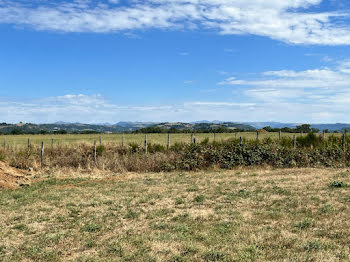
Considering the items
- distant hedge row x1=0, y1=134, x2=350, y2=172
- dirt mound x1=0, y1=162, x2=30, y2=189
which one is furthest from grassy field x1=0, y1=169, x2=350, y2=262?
distant hedge row x1=0, y1=134, x2=350, y2=172

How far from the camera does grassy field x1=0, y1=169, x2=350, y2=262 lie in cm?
570

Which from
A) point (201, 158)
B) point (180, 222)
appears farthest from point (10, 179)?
point (180, 222)

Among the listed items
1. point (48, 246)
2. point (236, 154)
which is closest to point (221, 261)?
point (48, 246)

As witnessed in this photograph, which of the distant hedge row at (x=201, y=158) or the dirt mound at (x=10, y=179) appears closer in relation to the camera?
the dirt mound at (x=10, y=179)

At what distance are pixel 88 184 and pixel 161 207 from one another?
17.8ft

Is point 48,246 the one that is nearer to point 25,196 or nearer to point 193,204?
point 193,204

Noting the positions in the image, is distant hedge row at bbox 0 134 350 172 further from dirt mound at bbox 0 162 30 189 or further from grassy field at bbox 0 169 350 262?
grassy field at bbox 0 169 350 262

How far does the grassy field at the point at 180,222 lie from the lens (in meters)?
5.70

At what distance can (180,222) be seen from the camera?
762 cm

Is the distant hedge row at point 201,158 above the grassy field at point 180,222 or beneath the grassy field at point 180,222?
above

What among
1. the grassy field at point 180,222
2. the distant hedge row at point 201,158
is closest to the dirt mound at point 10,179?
the grassy field at point 180,222

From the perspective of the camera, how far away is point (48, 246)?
249 inches

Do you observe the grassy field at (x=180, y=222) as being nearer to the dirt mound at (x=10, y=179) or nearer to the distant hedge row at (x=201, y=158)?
the dirt mound at (x=10, y=179)

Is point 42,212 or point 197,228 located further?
point 42,212
